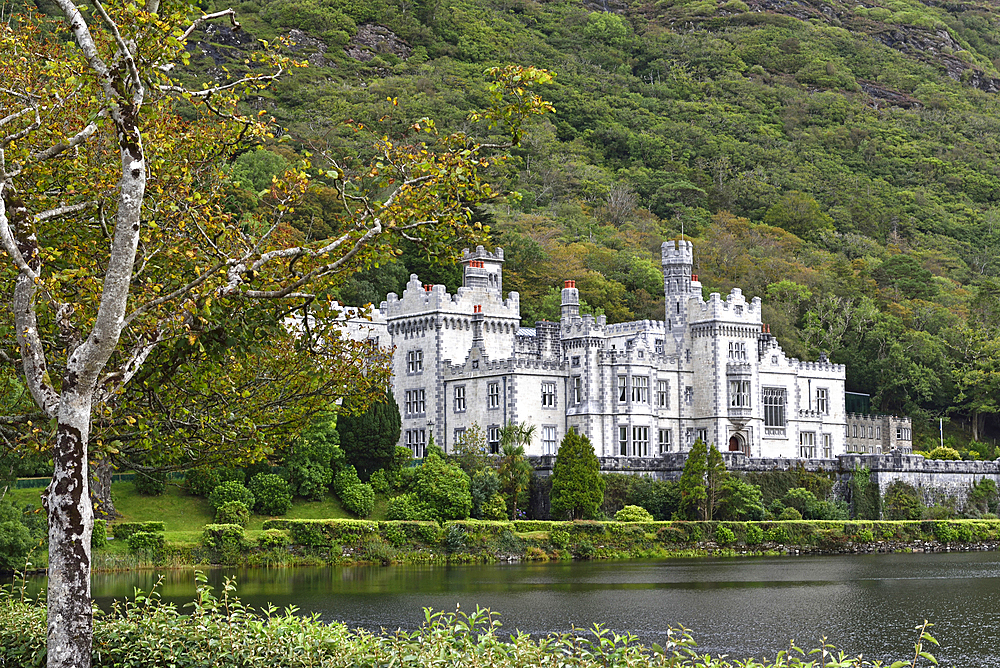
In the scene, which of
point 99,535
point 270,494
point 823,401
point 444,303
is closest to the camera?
point 99,535

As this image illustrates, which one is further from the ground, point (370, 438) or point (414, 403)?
point (414, 403)

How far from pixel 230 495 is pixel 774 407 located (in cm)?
3315

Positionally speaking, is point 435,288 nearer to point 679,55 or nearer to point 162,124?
point 162,124

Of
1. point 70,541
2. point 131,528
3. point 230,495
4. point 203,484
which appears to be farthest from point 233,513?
point 70,541

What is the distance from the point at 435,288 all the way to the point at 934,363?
4086cm

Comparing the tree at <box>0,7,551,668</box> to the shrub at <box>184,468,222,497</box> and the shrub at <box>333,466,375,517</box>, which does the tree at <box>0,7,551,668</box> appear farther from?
the shrub at <box>333,466,375,517</box>

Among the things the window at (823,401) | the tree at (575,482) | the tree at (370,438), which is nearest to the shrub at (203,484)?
the tree at (370,438)

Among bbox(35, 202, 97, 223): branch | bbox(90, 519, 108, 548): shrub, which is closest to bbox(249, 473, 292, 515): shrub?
bbox(90, 519, 108, 548): shrub

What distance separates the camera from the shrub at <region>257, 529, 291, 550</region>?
5316 centimetres

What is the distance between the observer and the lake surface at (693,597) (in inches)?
1270

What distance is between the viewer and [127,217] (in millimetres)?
17266

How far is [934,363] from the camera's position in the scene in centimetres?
9694

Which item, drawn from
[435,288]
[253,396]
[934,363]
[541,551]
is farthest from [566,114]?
[253,396]

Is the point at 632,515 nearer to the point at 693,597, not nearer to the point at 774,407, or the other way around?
the point at 774,407
